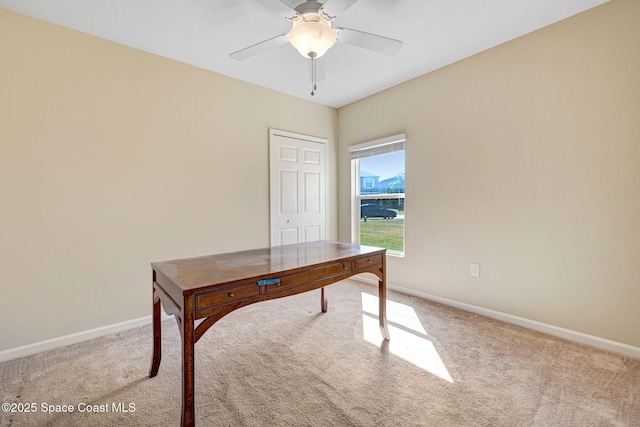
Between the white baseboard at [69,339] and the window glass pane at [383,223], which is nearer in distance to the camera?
the white baseboard at [69,339]

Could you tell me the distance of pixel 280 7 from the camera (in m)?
1.58

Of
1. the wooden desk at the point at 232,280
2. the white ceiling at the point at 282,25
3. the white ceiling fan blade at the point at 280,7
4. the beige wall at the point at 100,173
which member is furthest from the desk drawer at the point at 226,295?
the white ceiling at the point at 282,25

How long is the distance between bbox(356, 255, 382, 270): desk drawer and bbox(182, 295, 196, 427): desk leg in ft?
3.70

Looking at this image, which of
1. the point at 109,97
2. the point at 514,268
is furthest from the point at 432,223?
the point at 109,97

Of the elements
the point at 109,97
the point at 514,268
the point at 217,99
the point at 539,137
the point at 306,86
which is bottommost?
the point at 514,268

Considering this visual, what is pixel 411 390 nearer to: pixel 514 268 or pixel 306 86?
pixel 514 268

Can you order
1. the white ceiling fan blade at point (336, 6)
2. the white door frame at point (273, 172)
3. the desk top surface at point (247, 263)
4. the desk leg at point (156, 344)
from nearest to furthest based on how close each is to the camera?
the desk top surface at point (247, 263)
the white ceiling fan blade at point (336, 6)
the desk leg at point (156, 344)
the white door frame at point (273, 172)

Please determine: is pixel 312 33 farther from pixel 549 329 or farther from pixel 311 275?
pixel 549 329

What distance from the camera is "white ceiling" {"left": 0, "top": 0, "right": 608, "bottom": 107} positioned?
6.32 ft

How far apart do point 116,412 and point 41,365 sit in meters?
0.94

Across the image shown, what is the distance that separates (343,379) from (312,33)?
2084 mm

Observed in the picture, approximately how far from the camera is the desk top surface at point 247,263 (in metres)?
1.37

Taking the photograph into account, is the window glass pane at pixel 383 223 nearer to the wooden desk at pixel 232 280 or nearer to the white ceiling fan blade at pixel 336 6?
the wooden desk at pixel 232 280

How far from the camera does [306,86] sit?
3.28m
